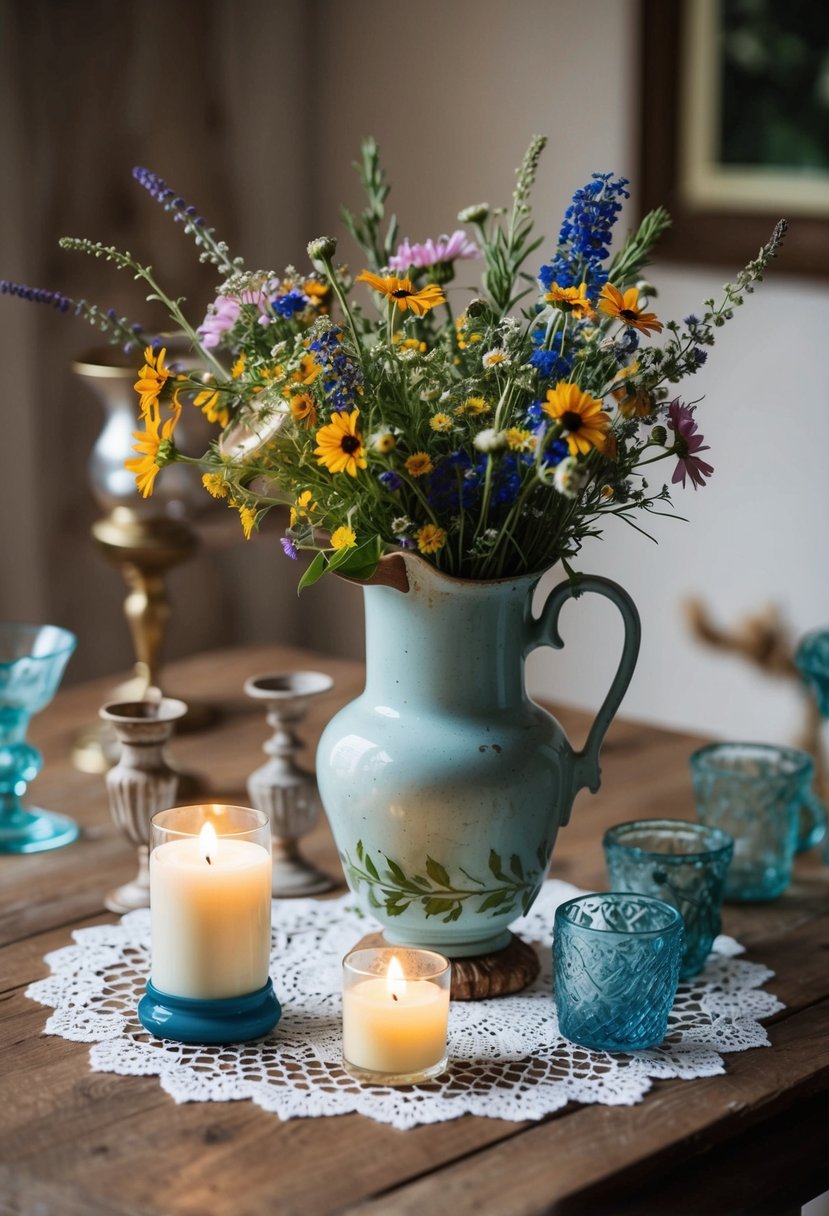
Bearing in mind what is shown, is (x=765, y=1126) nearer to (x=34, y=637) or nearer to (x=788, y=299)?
(x=34, y=637)

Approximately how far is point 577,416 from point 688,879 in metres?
0.42

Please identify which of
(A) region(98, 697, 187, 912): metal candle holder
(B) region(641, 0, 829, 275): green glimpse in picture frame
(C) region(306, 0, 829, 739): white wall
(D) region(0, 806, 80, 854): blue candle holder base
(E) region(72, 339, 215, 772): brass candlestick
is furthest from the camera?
(C) region(306, 0, 829, 739): white wall

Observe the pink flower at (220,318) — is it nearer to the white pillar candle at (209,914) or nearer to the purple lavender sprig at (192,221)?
the purple lavender sprig at (192,221)

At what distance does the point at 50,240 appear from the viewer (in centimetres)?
271

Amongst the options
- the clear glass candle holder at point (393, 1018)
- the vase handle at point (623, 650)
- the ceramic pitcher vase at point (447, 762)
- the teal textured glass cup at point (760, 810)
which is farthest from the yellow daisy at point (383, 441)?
the teal textured glass cup at point (760, 810)

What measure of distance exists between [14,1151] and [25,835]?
1.84 ft

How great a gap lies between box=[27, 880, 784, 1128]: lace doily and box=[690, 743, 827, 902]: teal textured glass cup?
12cm

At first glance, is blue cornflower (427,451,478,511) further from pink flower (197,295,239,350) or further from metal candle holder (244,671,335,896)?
metal candle holder (244,671,335,896)

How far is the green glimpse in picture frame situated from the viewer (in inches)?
98.9

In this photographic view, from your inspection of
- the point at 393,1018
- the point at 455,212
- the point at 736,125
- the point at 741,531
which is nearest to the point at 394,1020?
the point at 393,1018

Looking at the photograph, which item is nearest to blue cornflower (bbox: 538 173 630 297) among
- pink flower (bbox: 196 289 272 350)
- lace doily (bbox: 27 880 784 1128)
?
pink flower (bbox: 196 289 272 350)

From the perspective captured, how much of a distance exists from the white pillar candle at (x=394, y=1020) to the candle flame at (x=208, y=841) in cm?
12

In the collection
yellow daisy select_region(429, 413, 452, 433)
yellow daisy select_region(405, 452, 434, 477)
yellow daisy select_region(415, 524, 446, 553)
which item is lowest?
yellow daisy select_region(415, 524, 446, 553)

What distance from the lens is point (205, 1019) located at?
1.07 metres
